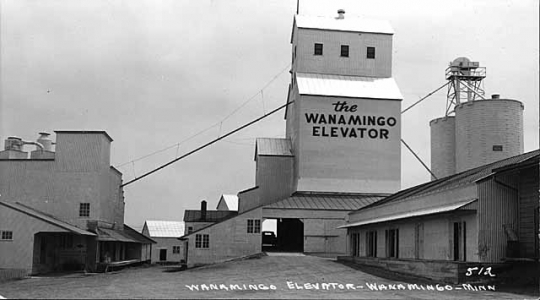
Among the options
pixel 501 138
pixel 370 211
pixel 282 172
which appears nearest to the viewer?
pixel 370 211

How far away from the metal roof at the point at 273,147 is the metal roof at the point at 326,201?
5135mm

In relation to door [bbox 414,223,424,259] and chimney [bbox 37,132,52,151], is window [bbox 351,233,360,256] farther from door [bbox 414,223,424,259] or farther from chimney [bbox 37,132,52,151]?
chimney [bbox 37,132,52,151]

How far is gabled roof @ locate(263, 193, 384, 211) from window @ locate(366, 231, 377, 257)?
8.82 meters

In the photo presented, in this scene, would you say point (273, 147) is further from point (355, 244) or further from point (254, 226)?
point (355, 244)

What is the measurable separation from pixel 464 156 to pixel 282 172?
1594 centimetres

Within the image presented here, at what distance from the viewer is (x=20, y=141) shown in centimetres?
5434

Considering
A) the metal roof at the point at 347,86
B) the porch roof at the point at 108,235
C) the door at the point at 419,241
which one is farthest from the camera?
the metal roof at the point at 347,86

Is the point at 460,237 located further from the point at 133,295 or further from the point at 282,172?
the point at 282,172

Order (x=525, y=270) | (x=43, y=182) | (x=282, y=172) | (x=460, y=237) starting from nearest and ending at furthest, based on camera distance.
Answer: (x=525, y=270), (x=460, y=237), (x=43, y=182), (x=282, y=172)

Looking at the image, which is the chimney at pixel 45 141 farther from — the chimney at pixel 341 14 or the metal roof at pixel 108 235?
the chimney at pixel 341 14

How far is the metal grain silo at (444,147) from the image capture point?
52.9m

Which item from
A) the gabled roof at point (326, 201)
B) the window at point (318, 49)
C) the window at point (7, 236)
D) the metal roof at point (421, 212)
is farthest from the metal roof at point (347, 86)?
the window at point (7, 236)

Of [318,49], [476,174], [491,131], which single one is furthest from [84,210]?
[476,174]

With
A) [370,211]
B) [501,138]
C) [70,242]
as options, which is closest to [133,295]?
[370,211]
